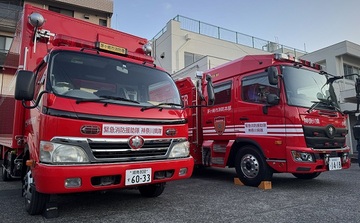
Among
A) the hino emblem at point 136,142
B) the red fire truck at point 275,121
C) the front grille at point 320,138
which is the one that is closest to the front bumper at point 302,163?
the red fire truck at point 275,121

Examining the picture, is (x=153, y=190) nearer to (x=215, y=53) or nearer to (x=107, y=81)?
(x=107, y=81)

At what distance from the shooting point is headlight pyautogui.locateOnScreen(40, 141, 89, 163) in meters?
2.79

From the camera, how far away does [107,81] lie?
361 cm

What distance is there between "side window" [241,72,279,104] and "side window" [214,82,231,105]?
445mm

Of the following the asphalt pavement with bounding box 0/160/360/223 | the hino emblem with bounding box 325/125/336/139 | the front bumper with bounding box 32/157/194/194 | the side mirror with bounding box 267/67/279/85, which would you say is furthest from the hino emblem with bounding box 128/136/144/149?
the hino emblem with bounding box 325/125/336/139

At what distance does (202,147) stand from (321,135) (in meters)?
2.75

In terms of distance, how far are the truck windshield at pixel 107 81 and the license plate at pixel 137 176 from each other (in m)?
0.86

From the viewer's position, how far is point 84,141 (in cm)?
291

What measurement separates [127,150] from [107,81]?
1048 mm

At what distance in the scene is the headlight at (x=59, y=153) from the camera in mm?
2791

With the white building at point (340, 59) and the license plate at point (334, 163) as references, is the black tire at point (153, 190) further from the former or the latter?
the white building at point (340, 59)

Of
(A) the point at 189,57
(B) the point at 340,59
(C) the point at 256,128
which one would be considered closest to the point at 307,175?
(C) the point at 256,128

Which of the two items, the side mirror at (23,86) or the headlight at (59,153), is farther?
the side mirror at (23,86)

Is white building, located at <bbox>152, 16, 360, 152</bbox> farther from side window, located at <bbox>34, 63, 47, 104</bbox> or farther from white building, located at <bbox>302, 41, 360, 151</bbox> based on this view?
side window, located at <bbox>34, 63, 47, 104</bbox>
